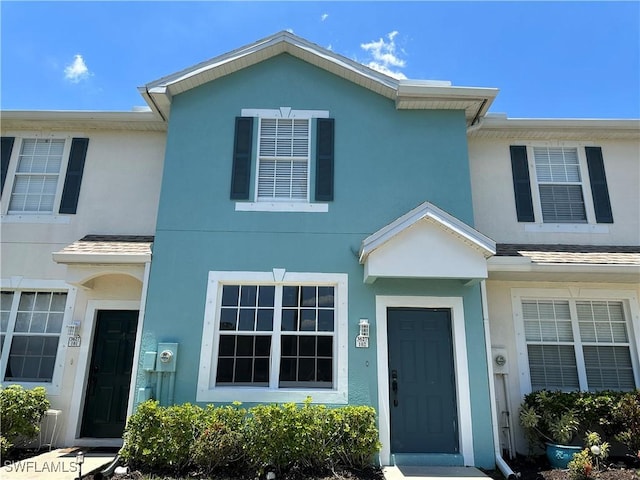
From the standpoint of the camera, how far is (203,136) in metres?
8.41

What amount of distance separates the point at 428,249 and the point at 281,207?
2774 mm

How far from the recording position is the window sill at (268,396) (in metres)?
7.14

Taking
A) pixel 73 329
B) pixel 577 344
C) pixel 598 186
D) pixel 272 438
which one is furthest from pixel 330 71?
pixel 577 344

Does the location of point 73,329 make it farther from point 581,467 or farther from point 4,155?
point 581,467

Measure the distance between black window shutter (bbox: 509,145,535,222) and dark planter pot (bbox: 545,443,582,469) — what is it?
4.28 meters

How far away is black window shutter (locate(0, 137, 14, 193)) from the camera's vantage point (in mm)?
9266

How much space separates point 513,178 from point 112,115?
8687mm

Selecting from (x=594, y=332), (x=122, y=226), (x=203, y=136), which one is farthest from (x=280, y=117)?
(x=594, y=332)

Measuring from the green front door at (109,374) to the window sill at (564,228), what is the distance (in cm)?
835

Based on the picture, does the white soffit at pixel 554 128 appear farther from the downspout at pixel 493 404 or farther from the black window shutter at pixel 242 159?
the black window shutter at pixel 242 159

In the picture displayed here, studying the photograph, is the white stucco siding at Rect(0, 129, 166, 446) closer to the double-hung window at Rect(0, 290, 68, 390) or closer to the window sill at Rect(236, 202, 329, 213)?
the double-hung window at Rect(0, 290, 68, 390)

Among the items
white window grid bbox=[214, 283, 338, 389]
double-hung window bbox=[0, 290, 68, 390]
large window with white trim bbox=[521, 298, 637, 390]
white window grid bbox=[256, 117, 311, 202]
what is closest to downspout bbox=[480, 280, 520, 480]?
large window with white trim bbox=[521, 298, 637, 390]

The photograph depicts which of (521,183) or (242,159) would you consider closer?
(242,159)

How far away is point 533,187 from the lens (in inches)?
361
